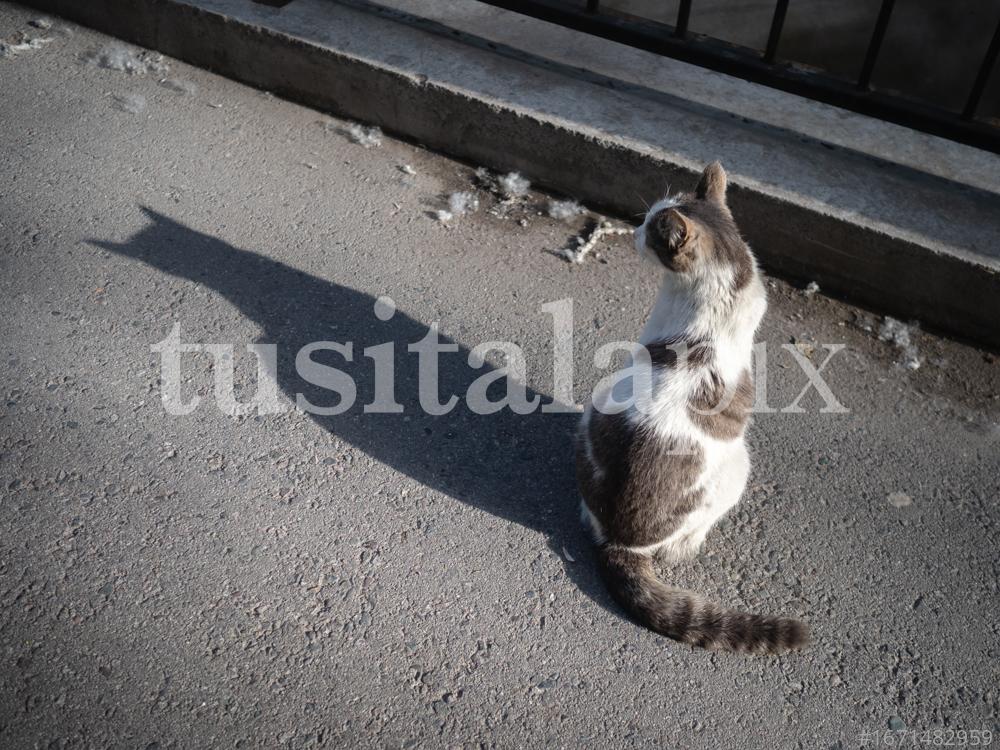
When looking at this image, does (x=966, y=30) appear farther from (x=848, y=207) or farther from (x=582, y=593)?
(x=582, y=593)

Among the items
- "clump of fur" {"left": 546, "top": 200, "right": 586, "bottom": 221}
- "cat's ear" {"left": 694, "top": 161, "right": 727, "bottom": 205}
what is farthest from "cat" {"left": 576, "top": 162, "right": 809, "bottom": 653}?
"clump of fur" {"left": 546, "top": 200, "right": 586, "bottom": 221}

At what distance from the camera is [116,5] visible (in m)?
4.43

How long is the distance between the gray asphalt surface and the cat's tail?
8cm

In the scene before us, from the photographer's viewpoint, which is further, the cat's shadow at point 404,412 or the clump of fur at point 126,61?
the clump of fur at point 126,61

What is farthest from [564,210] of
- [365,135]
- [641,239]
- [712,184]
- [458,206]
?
[641,239]

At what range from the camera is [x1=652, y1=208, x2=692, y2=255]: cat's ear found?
2303 mm

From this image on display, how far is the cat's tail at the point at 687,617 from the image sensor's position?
2375 mm

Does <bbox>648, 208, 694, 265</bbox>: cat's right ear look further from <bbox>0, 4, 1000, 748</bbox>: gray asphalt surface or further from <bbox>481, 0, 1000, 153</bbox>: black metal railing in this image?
<bbox>481, 0, 1000, 153</bbox>: black metal railing

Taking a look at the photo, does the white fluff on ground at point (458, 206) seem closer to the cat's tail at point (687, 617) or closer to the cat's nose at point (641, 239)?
the cat's nose at point (641, 239)

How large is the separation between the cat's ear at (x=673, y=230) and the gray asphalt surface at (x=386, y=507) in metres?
0.94

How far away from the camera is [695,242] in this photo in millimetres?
2359

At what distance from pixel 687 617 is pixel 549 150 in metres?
2.26

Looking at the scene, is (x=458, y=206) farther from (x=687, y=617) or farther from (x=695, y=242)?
(x=687, y=617)

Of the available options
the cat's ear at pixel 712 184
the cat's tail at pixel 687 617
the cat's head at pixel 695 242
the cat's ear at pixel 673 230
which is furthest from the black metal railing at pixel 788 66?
the cat's tail at pixel 687 617
